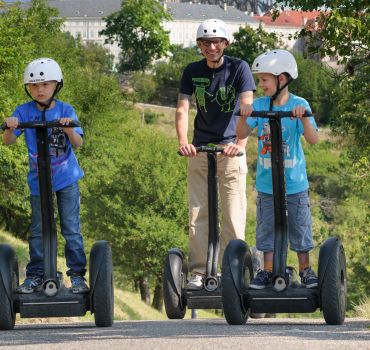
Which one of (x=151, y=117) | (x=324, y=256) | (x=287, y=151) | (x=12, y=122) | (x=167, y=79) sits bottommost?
(x=151, y=117)

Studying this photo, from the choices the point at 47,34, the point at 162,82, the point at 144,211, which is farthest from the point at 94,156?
the point at 162,82

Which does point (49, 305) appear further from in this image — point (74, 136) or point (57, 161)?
point (74, 136)

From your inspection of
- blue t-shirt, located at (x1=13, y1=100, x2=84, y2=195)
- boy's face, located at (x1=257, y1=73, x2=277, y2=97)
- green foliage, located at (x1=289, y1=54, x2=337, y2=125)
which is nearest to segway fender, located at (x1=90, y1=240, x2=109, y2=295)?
blue t-shirt, located at (x1=13, y1=100, x2=84, y2=195)

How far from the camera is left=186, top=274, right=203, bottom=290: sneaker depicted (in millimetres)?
11469

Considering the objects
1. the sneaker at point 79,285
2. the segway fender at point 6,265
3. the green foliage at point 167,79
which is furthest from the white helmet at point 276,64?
the green foliage at point 167,79

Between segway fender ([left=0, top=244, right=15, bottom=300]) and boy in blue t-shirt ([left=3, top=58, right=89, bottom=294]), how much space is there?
85mm

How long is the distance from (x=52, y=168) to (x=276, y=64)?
1.74 meters

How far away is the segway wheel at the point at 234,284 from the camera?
9.95 m

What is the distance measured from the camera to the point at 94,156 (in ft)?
232

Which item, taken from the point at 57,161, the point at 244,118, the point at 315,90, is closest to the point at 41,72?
the point at 57,161

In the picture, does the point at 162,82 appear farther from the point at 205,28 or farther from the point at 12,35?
the point at 205,28

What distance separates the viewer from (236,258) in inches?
395

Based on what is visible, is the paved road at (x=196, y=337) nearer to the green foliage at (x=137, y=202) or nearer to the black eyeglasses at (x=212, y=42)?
the black eyeglasses at (x=212, y=42)

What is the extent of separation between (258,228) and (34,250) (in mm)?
1581
